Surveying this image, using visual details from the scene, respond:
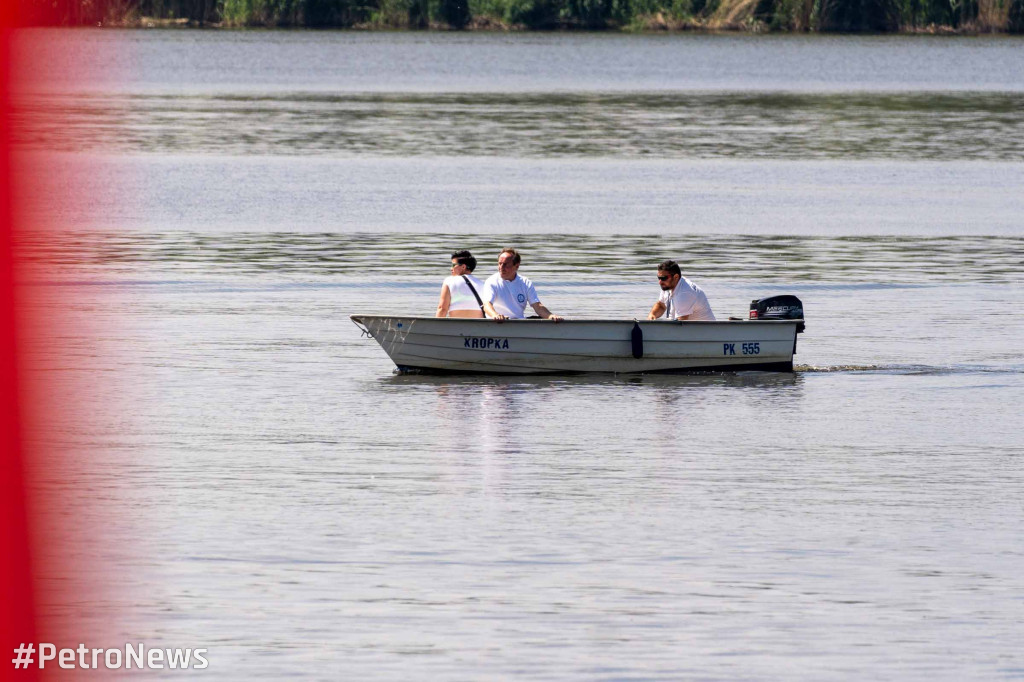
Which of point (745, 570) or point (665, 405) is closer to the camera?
point (745, 570)

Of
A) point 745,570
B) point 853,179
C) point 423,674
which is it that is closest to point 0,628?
point 423,674

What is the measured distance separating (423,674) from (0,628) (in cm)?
357

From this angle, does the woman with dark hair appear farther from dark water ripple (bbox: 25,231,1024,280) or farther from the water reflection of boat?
dark water ripple (bbox: 25,231,1024,280)

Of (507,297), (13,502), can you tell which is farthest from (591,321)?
(13,502)

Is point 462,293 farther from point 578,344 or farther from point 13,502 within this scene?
point 13,502

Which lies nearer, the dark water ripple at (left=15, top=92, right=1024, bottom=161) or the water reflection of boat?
the water reflection of boat

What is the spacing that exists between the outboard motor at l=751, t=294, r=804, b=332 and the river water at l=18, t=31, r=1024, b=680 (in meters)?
0.86

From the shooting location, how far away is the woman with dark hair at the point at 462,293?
25922mm

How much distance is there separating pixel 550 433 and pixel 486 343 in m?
3.62

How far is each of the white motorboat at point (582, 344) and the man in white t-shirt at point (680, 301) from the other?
357 mm

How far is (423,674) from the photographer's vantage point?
13914 millimetres

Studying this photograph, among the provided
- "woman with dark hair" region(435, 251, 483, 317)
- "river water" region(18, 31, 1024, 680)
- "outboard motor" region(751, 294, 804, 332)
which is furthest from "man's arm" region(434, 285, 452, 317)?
"outboard motor" region(751, 294, 804, 332)

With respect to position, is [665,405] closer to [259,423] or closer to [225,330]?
[259,423]

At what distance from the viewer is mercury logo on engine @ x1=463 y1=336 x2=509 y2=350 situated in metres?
25.9
